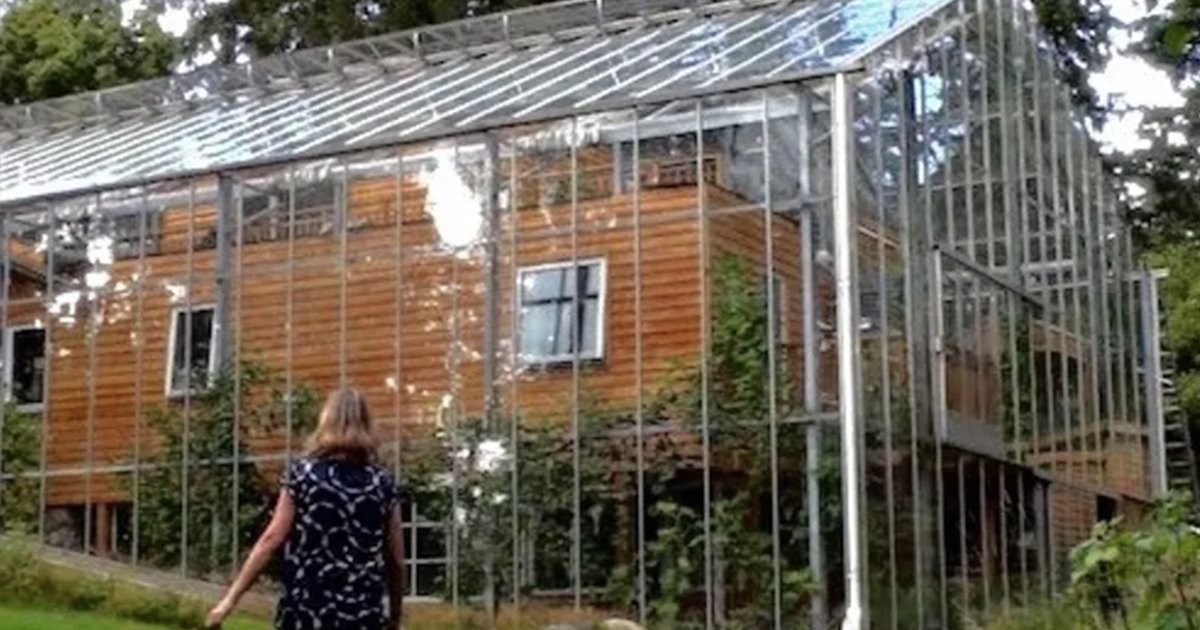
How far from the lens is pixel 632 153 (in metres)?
16.2

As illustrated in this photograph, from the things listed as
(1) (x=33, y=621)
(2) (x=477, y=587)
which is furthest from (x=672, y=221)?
(1) (x=33, y=621)

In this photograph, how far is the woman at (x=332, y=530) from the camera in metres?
6.05

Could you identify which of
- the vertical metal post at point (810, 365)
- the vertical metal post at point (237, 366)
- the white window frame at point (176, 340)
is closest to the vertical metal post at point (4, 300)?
the white window frame at point (176, 340)

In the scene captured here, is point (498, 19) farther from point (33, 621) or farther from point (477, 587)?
point (33, 621)

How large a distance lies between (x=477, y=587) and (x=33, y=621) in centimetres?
482

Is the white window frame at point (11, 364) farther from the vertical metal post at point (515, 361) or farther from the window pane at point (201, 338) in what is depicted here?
the vertical metal post at point (515, 361)

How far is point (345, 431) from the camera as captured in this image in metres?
6.05

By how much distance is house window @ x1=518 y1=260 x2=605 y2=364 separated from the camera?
16.3 m

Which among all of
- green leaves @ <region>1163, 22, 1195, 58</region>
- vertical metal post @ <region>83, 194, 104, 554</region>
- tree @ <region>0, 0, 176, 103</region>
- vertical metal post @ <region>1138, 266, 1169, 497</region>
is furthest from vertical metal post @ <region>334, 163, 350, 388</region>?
tree @ <region>0, 0, 176, 103</region>

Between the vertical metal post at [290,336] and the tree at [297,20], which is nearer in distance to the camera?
the vertical metal post at [290,336]

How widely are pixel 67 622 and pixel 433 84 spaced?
10.4 meters

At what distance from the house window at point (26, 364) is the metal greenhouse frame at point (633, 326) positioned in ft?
Result: 0.11

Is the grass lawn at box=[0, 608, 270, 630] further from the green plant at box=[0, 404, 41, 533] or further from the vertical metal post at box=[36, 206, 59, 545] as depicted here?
the green plant at box=[0, 404, 41, 533]

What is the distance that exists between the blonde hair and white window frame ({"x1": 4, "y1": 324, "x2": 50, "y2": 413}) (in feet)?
44.9
